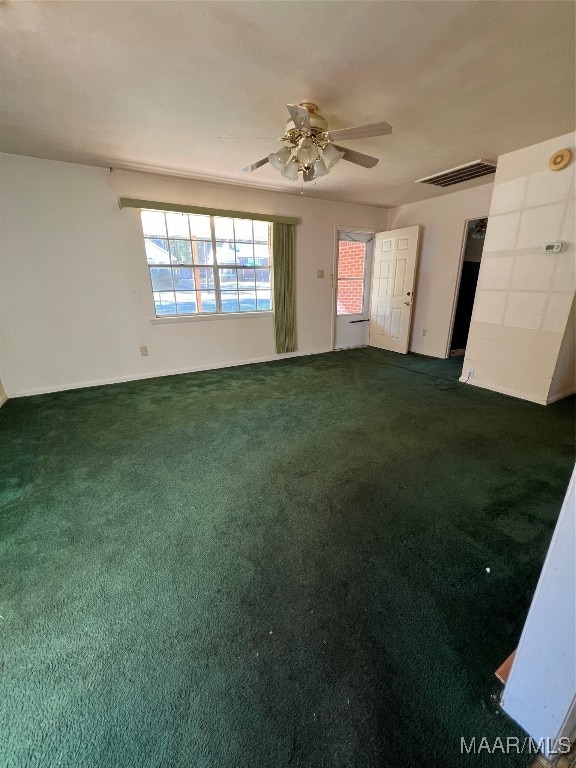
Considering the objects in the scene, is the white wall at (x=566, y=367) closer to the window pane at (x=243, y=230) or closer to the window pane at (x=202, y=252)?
A: the window pane at (x=243, y=230)

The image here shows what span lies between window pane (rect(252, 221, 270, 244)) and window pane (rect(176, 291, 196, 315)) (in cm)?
124

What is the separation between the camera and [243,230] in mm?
4246

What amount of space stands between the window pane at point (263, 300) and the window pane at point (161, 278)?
124 cm

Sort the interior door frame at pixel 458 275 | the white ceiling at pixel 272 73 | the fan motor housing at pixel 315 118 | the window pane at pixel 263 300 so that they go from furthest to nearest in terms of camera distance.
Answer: the window pane at pixel 263 300, the interior door frame at pixel 458 275, the fan motor housing at pixel 315 118, the white ceiling at pixel 272 73

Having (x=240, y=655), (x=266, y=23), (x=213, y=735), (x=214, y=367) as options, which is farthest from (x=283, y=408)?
(x=266, y=23)

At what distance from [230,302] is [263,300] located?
53cm

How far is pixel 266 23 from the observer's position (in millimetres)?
1473

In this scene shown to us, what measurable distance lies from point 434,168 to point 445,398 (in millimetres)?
2554

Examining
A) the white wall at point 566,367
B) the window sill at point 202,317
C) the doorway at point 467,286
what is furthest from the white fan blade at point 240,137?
the doorway at point 467,286

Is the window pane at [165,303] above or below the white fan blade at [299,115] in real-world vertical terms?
below

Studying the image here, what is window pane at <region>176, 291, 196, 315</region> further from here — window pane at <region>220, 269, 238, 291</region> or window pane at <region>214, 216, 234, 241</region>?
window pane at <region>214, 216, 234, 241</region>

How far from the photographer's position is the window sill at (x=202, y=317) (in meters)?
3.95

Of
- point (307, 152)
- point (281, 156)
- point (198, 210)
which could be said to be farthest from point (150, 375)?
point (307, 152)

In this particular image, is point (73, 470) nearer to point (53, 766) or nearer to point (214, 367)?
point (53, 766)
